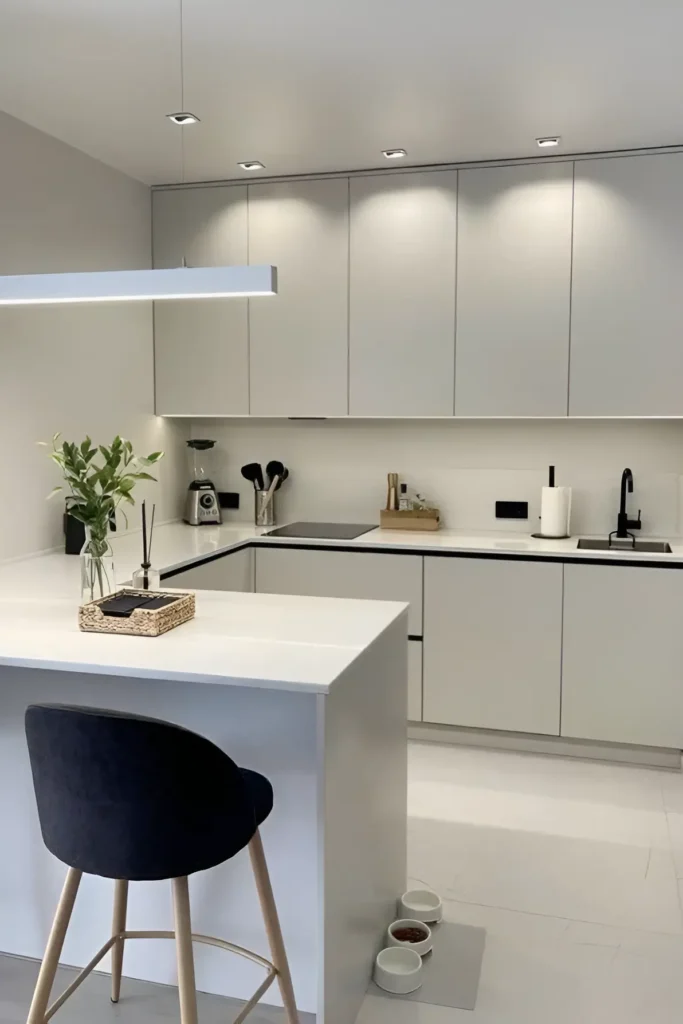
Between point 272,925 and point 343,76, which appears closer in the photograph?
point 272,925

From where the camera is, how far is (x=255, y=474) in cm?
451

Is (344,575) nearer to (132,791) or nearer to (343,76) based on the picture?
(343,76)

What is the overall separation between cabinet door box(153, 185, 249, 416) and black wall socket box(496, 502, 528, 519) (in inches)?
51.6

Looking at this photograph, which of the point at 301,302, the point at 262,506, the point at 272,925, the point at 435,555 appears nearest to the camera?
the point at 272,925

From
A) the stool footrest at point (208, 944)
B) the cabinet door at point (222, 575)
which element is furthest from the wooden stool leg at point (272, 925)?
the cabinet door at point (222, 575)

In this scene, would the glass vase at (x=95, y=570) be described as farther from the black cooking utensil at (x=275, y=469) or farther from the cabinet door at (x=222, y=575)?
the black cooking utensil at (x=275, y=469)

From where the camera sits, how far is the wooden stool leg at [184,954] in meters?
1.74

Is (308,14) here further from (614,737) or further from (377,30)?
(614,737)

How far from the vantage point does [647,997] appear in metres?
2.27

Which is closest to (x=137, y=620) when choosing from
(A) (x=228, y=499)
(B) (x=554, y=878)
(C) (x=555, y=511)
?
(B) (x=554, y=878)

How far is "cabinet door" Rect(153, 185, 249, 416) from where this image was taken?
A: 4.25 m

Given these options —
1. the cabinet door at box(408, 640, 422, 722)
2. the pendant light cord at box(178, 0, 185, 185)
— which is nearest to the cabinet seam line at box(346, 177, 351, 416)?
the pendant light cord at box(178, 0, 185, 185)

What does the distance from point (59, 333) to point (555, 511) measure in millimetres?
2274

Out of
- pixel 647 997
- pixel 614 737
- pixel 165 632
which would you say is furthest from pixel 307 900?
pixel 614 737
